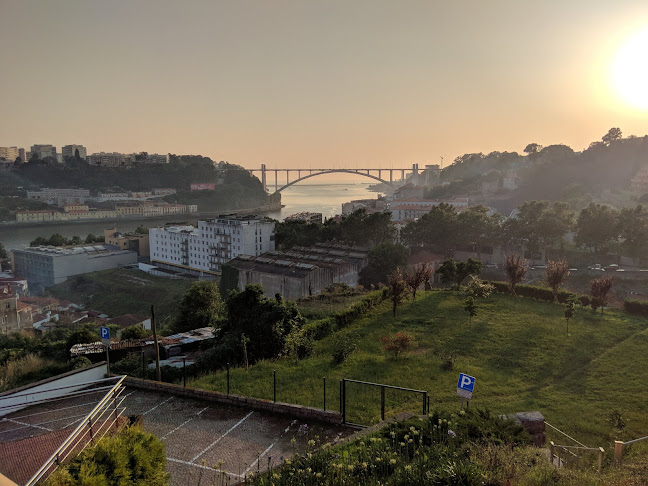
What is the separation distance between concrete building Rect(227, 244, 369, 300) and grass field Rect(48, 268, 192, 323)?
13.9 feet

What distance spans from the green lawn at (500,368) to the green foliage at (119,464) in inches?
73.4

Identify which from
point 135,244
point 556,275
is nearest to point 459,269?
point 556,275

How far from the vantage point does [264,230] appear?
72.4 feet

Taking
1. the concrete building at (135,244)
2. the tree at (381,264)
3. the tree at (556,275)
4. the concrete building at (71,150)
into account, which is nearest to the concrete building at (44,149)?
the concrete building at (71,150)

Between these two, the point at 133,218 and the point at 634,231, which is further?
the point at 133,218

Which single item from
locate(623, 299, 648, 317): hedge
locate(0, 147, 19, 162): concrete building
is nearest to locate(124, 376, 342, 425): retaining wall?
locate(623, 299, 648, 317): hedge

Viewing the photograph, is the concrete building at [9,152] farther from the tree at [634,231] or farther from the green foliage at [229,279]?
the tree at [634,231]

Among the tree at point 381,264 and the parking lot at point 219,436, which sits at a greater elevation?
the parking lot at point 219,436

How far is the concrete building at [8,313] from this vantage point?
48.9 feet

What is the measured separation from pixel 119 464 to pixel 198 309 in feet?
24.3

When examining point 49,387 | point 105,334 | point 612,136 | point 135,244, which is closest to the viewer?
point 49,387

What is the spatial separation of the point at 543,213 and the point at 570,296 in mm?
10062

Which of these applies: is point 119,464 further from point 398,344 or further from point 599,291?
point 599,291

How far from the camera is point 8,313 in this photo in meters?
15.1
